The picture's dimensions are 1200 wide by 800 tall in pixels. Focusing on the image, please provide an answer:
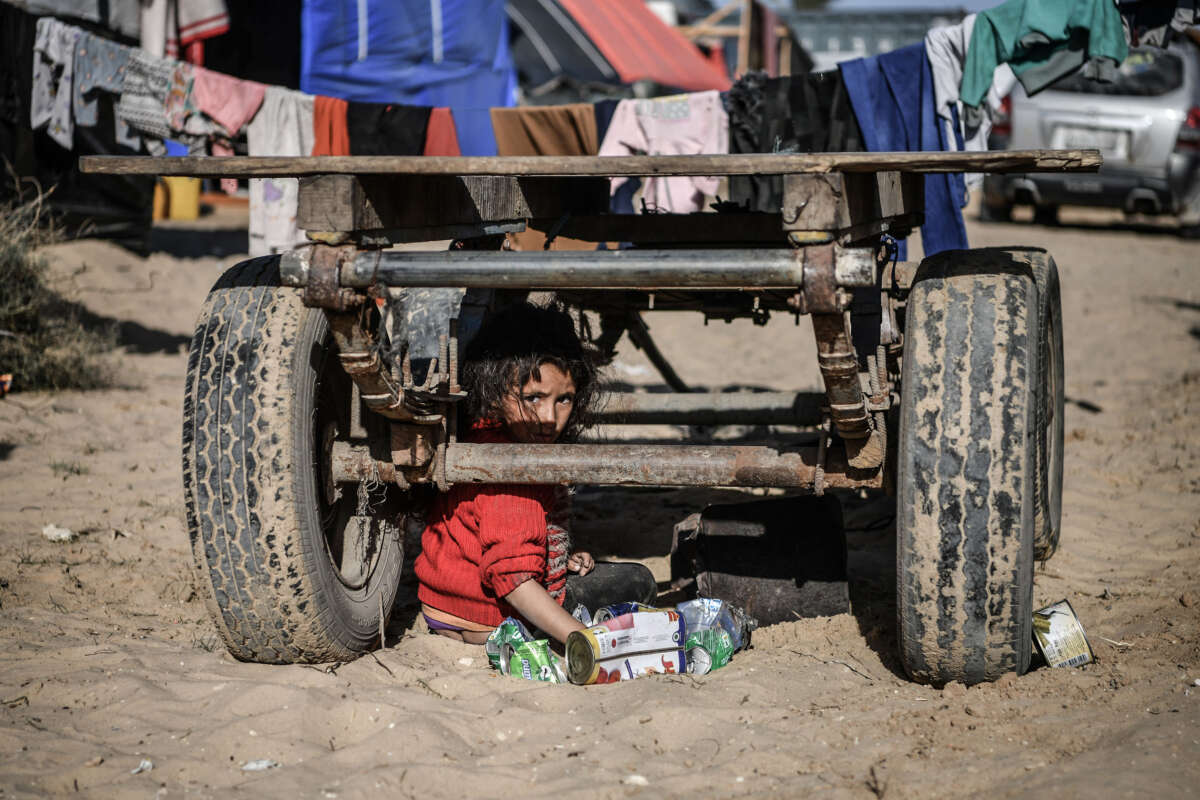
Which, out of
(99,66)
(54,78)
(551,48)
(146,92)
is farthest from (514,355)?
(551,48)

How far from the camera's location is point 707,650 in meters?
2.84

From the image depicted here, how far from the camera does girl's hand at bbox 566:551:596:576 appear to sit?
3141 mm

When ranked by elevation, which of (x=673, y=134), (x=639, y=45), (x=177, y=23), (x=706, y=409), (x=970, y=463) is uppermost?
(x=639, y=45)

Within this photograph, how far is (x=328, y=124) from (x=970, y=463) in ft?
19.0

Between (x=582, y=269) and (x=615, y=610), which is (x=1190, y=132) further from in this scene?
(x=582, y=269)

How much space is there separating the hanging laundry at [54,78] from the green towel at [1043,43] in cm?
554

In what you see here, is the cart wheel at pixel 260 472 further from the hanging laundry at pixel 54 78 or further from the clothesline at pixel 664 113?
the hanging laundry at pixel 54 78

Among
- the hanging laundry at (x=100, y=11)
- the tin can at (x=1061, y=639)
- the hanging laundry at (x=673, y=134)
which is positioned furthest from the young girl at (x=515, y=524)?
the hanging laundry at (x=100, y=11)

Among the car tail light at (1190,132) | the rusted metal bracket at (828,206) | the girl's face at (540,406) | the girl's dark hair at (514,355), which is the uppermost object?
the car tail light at (1190,132)

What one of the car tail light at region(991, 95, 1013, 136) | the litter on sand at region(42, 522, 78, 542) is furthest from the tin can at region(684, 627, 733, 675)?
the car tail light at region(991, 95, 1013, 136)

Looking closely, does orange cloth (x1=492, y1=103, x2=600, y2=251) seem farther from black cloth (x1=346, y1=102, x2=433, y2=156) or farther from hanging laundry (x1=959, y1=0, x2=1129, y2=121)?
hanging laundry (x1=959, y1=0, x2=1129, y2=121)

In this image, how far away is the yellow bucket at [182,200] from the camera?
13.8 m

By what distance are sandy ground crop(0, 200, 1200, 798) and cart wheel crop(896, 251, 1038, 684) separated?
0.78 feet

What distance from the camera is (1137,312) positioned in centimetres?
942
